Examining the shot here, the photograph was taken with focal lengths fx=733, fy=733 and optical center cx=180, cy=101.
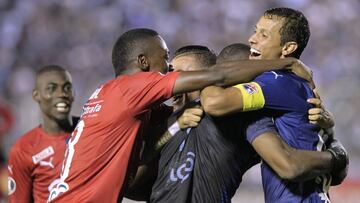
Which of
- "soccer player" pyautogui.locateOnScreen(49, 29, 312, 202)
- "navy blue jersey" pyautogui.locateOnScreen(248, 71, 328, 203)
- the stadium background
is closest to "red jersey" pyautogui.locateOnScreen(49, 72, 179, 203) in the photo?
"soccer player" pyautogui.locateOnScreen(49, 29, 312, 202)

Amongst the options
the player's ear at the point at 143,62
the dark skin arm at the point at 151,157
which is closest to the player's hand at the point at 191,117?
the dark skin arm at the point at 151,157

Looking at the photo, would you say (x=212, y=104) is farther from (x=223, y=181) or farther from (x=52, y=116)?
(x=52, y=116)

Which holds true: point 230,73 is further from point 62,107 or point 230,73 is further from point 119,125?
point 62,107

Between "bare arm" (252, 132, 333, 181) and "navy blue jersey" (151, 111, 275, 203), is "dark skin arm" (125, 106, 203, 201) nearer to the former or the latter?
"navy blue jersey" (151, 111, 275, 203)

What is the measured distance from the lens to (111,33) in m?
12.8

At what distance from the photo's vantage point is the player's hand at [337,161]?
4104 millimetres

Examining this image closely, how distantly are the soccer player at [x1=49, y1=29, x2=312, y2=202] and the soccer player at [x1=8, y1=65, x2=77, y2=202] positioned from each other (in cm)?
205

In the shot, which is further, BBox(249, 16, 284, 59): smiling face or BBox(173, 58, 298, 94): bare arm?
BBox(249, 16, 284, 59): smiling face

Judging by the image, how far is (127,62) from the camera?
4531 mm

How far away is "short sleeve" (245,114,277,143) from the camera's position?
393 cm

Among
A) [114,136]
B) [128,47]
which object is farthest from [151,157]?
[128,47]

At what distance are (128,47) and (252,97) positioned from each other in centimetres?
102

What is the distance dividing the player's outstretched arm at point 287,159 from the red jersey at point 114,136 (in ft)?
2.17

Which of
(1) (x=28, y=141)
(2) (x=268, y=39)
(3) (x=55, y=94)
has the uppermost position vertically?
(2) (x=268, y=39)
